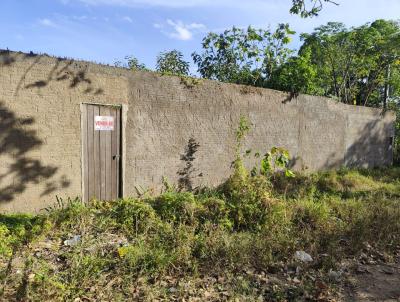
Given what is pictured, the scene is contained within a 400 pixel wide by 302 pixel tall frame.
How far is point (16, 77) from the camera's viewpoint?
17.2 feet

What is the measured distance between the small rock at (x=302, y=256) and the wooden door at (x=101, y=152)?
3.39 meters

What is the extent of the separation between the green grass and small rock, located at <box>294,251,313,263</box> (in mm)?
89

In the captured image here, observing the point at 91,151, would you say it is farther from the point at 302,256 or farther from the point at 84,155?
the point at 302,256

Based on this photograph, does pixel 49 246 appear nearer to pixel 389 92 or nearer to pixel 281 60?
pixel 281 60


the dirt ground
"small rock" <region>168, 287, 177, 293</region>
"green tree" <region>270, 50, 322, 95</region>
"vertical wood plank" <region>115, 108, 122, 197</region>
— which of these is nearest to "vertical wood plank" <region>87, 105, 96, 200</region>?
"vertical wood plank" <region>115, 108, 122, 197</region>

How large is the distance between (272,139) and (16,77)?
20.2 ft

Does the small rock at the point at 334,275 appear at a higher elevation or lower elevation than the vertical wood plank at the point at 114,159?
lower

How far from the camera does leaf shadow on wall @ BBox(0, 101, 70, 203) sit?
17.1 ft

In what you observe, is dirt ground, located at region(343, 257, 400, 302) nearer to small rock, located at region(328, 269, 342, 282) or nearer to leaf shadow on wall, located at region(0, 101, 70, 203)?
small rock, located at region(328, 269, 342, 282)

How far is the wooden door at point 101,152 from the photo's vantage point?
611 centimetres

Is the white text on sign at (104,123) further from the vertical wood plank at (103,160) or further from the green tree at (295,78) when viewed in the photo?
the green tree at (295,78)

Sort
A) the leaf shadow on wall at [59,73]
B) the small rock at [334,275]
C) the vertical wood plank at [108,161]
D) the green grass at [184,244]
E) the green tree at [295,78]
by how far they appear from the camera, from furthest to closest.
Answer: the green tree at [295,78], the vertical wood plank at [108,161], the leaf shadow on wall at [59,73], the small rock at [334,275], the green grass at [184,244]

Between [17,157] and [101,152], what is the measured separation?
4.48ft

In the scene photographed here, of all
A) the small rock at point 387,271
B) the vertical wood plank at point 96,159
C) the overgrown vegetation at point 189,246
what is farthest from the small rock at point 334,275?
the vertical wood plank at point 96,159
